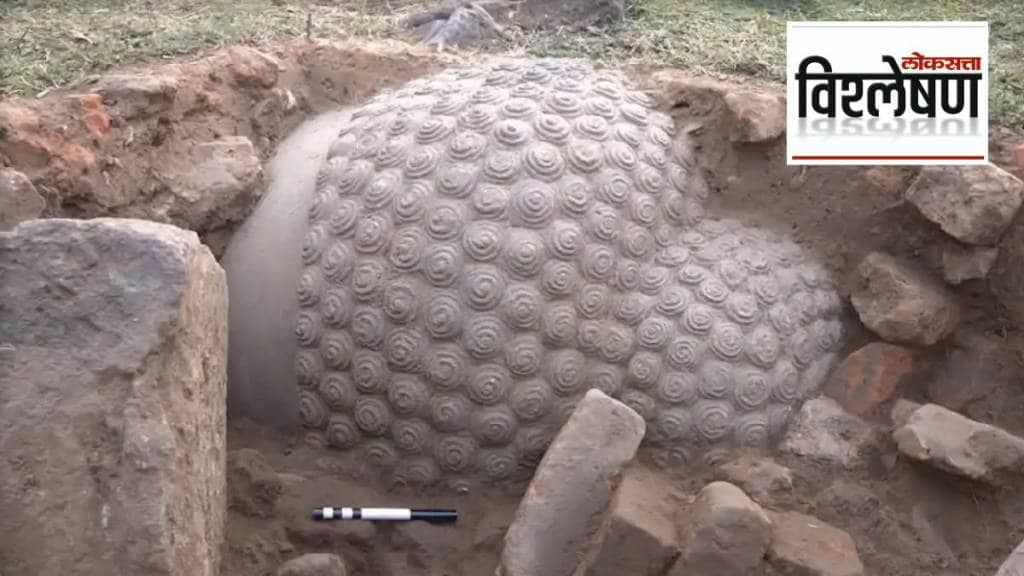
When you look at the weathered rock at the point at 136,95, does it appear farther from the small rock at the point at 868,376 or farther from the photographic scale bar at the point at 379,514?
the small rock at the point at 868,376

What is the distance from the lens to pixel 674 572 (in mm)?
2717

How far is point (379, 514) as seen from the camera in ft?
10.4

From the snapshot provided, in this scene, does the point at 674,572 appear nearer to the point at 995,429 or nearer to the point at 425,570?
the point at 425,570

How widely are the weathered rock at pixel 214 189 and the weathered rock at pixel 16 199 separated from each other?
48 centimetres

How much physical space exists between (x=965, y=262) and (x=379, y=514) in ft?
5.78

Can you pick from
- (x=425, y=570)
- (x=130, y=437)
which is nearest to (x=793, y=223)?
(x=425, y=570)

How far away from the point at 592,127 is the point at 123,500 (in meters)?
1.63

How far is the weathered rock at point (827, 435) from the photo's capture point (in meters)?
3.19

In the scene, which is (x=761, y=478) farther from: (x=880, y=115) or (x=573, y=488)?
(x=880, y=115)

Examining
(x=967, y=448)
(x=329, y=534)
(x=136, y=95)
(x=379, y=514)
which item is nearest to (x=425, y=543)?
(x=379, y=514)

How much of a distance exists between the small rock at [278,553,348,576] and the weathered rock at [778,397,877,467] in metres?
1.22

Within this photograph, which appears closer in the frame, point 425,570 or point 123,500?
point 123,500

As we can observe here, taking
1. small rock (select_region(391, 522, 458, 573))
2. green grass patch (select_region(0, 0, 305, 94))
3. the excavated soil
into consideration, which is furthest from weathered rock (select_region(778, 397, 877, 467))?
green grass patch (select_region(0, 0, 305, 94))

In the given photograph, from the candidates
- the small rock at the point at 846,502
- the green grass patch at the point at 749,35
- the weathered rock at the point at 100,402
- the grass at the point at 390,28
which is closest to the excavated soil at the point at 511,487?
the small rock at the point at 846,502
